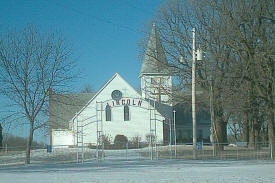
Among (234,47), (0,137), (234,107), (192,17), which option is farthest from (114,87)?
(234,47)

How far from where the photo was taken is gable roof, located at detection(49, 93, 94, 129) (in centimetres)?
3419

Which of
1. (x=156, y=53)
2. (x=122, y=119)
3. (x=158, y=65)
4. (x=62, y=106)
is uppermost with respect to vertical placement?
(x=156, y=53)

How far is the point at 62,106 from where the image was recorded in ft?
144

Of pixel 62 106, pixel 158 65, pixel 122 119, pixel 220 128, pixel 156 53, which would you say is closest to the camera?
pixel 158 65

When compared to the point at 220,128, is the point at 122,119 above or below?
above

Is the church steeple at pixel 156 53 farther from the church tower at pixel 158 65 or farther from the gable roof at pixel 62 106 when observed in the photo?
the gable roof at pixel 62 106

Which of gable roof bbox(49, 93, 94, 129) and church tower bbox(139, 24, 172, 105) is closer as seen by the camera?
gable roof bbox(49, 93, 94, 129)

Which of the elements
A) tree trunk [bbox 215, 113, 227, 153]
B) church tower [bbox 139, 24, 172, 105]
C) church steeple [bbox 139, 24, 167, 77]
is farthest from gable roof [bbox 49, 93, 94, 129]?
tree trunk [bbox 215, 113, 227, 153]

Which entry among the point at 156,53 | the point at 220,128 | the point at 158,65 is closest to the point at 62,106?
the point at 158,65

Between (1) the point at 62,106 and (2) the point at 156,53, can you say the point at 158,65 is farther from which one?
(1) the point at 62,106

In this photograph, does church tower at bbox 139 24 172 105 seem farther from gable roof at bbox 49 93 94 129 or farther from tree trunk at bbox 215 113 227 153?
gable roof at bbox 49 93 94 129

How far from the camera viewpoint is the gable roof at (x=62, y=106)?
34194 mm

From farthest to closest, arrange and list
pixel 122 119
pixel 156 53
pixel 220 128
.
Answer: pixel 122 119
pixel 220 128
pixel 156 53

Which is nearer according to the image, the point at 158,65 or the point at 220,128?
the point at 158,65
